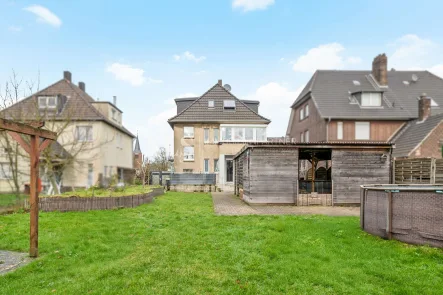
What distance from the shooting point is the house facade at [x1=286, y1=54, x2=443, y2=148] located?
2980cm

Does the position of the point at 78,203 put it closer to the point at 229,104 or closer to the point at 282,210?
the point at 282,210

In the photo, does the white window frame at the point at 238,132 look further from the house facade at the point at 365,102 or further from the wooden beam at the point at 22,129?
the wooden beam at the point at 22,129

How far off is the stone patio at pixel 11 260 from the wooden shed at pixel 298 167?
10949 millimetres

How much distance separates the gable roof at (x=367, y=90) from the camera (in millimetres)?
29875

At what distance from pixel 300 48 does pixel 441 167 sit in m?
10.2

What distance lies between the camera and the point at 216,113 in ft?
107

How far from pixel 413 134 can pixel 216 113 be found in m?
18.3

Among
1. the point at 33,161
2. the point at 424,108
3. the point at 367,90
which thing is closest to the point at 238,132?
the point at 367,90

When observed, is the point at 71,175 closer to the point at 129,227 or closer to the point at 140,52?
the point at 140,52

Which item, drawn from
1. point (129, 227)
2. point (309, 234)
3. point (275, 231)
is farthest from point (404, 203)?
point (129, 227)

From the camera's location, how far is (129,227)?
9.95 m

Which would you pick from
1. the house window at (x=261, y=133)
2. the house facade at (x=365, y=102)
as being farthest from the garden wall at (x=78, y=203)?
the house facade at (x=365, y=102)

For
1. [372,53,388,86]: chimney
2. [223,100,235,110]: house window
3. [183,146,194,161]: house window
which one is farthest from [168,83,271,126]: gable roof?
[372,53,388,86]: chimney

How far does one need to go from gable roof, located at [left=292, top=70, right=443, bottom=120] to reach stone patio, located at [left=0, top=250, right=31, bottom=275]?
89.6 feet
